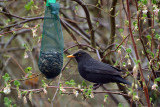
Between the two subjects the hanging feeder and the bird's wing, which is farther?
the bird's wing

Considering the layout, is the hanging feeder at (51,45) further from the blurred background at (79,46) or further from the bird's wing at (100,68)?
the bird's wing at (100,68)

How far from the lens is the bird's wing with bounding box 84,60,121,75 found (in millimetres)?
4387

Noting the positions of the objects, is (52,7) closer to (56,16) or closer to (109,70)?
(56,16)

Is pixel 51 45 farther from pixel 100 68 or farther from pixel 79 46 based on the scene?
pixel 79 46

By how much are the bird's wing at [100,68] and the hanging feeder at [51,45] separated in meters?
0.78

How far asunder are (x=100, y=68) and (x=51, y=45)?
1013mm

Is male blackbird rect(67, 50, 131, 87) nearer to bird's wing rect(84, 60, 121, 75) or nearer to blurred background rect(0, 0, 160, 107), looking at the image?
bird's wing rect(84, 60, 121, 75)

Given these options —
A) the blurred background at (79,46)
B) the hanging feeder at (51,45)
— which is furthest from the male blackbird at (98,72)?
the hanging feeder at (51,45)

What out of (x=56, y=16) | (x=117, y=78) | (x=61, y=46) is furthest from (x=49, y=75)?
(x=117, y=78)

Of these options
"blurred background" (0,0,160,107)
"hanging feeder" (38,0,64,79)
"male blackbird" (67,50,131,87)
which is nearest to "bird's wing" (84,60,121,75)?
"male blackbird" (67,50,131,87)

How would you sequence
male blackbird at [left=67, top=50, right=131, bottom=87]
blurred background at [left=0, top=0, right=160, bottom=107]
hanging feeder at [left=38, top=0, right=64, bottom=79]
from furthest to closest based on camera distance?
1. male blackbird at [left=67, top=50, right=131, bottom=87]
2. blurred background at [left=0, top=0, right=160, bottom=107]
3. hanging feeder at [left=38, top=0, right=64, bottom=79]

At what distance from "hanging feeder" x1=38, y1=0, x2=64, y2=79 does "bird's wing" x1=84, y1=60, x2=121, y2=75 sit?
2.56ft

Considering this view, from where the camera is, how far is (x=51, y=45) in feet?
13.1

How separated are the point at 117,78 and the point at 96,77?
40 cm
